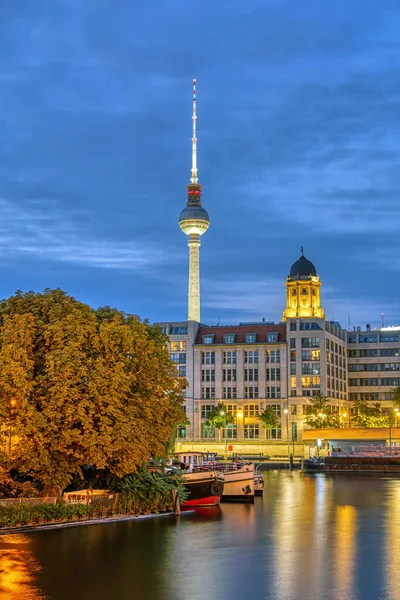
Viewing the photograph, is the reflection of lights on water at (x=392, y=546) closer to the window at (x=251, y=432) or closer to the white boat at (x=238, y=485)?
the white boat at (x=238, y=485)

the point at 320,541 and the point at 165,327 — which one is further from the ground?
the point at 165,327

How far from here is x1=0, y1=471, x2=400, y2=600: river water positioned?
121 ft

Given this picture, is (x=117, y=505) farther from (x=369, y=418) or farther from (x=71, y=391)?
(x=369, y=418)

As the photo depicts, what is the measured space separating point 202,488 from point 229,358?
109478 millimetres

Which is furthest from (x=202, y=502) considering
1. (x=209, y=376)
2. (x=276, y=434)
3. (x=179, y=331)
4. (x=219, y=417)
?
(x=179, y=331)

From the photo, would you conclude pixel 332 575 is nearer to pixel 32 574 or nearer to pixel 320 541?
pixel 320 541

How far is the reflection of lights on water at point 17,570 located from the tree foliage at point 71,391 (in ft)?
23.3

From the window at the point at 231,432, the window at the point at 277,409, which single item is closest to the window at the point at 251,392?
the window at the point at 277,409

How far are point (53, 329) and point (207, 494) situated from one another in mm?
22211

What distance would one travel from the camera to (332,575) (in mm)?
40312

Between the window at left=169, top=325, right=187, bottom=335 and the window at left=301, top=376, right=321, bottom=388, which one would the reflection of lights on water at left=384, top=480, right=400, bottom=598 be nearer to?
the window at left=301, top=376, right=321, bottom=388

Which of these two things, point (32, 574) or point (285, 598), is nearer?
point (285, 598)

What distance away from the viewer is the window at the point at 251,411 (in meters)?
175

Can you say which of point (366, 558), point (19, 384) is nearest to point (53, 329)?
point (19, 384)
